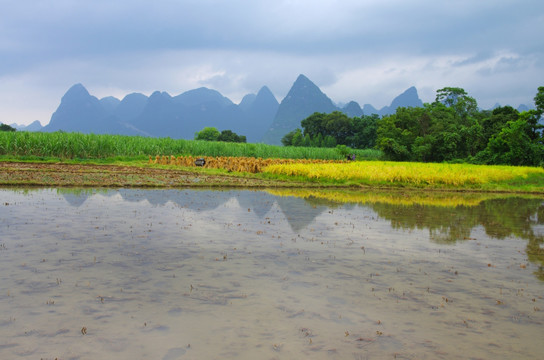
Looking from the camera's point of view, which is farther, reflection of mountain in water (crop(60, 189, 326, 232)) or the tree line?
the tree line

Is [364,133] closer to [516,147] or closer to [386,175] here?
[516,147]

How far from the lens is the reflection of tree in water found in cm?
931

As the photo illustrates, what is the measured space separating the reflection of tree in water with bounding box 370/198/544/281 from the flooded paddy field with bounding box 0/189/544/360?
4.8 inches

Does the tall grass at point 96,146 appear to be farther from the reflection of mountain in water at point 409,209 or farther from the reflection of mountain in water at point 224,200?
the reflection of mountain in water at point 224,200

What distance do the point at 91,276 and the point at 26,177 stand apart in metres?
14.8

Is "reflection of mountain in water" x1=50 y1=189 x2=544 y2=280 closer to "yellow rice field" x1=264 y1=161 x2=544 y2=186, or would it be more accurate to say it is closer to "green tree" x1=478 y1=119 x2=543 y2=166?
"yellow rice field" x1=264 y1=161 x2=544 y2=186

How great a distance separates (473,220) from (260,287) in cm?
907

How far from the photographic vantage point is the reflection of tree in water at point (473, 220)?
30.6 ft

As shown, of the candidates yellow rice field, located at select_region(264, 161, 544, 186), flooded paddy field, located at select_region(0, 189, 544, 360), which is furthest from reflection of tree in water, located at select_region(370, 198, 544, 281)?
yellow rice field, located at select_region(264, 161, 544, 186)

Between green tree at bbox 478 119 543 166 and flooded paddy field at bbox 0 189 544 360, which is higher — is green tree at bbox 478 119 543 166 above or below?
above

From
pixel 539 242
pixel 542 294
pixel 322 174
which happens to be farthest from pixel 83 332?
pixel 322 174

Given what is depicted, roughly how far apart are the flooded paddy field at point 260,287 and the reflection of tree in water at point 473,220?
121mm

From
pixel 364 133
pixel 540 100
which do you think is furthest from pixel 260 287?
pixel 364 133

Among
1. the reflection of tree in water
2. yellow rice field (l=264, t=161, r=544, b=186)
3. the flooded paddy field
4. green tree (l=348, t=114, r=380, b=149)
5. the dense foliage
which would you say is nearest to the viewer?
the flooded paddy field
